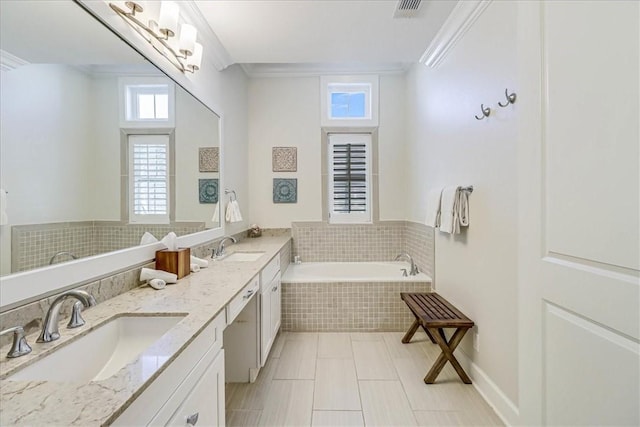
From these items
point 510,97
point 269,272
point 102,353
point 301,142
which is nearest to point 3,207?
point 102,353

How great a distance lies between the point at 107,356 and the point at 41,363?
0.26 meters

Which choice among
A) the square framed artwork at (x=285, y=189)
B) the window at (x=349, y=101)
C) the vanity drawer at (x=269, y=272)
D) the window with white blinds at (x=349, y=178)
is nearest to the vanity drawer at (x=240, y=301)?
the vanity drawer at (x=269, y=272)

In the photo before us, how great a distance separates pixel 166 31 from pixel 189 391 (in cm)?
177

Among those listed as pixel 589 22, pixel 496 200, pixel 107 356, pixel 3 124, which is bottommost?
pixel 107 356

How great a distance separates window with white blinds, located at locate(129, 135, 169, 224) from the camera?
4.97 ft

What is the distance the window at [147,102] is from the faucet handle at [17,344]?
0.95 meters

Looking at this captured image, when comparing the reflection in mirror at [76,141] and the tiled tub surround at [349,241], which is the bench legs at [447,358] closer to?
the tiled tub surround at [349,241]

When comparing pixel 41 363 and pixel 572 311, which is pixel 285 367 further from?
pixel 572 311

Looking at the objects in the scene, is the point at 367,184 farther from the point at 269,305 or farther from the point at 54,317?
the point at 54,317

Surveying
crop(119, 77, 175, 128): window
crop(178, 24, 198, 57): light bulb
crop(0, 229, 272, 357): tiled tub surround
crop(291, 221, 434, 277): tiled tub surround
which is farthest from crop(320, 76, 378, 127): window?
crop(0, 229, 272, 357): tiled tub surround

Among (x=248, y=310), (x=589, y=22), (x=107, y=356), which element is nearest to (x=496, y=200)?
(x=589, y=22)

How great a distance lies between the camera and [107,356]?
108 centimetres

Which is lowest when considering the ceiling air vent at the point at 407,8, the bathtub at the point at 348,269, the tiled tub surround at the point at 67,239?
the bathtub at the point at 348,269

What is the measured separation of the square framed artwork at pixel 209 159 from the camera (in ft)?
7.47
